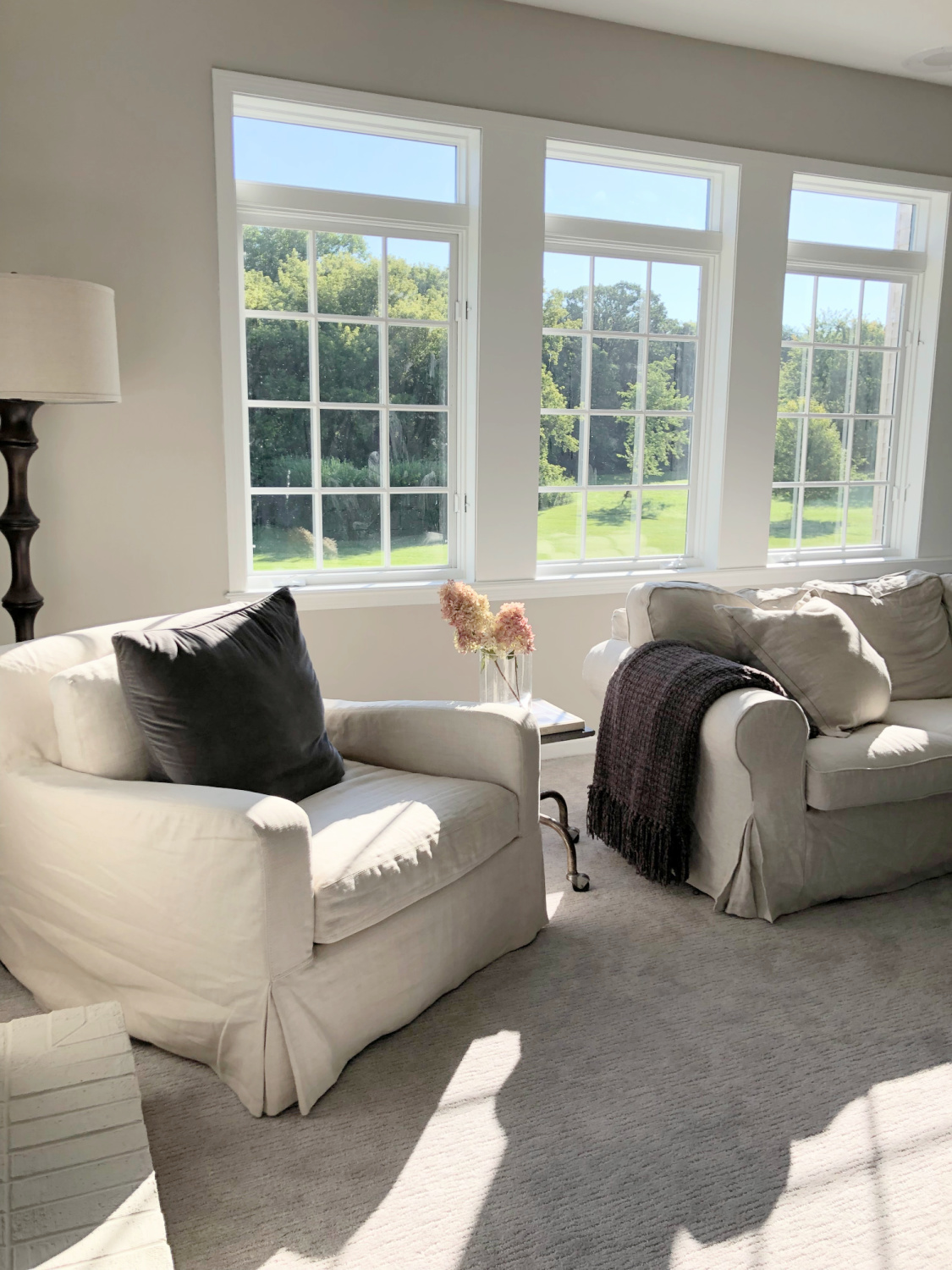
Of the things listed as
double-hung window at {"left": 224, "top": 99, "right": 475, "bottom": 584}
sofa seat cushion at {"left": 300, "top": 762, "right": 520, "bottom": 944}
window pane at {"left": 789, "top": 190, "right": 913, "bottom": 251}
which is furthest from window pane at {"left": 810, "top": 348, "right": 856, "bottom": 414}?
sofa seat cushion at {"left": 300, "top": 762, "right": 520, "bottom": 944}

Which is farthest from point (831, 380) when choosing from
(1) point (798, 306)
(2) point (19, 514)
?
(2) point (19, 514)

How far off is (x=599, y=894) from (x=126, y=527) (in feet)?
6.32

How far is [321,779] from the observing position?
7.73 feet

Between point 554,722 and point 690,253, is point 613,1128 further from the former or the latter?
point 690,253

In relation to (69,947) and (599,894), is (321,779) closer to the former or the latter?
(69,947)

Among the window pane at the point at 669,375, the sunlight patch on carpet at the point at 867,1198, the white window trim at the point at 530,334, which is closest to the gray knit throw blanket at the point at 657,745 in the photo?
the sunlight patch on carpet at the point at 867,1198

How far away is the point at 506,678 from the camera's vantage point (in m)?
2.86

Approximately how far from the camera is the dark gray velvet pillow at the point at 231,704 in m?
2.06

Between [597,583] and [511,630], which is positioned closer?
[511,630]

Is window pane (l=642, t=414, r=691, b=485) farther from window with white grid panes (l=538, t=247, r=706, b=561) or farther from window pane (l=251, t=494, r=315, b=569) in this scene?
window pane (l=251, t=494, r=315, b=569)

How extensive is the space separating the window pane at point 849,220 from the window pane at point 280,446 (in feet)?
7.62

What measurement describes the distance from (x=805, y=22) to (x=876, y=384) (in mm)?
1589

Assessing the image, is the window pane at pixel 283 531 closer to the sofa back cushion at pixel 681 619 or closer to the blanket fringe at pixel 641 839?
the sofa back cushion at pixel 681 619

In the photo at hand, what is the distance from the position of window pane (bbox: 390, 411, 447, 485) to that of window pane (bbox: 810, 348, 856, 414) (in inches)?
70.7
